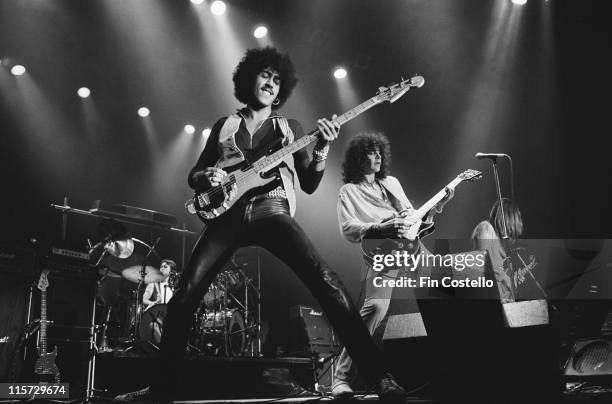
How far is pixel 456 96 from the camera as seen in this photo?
8.16 meters

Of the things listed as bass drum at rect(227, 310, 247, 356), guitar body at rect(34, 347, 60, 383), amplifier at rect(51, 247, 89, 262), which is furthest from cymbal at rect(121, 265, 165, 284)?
guitar body at rect(34, 347, 60, 383)

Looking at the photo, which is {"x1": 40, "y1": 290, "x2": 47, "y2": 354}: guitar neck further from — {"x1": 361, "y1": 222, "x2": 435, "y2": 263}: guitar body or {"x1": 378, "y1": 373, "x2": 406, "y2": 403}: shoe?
{"x1": 378, "y1": 373, "x2": 406, "y2": 403}: shoe

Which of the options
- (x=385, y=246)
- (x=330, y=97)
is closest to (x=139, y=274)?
(x=330, y=97)

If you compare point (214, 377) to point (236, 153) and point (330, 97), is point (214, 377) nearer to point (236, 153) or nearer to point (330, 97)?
point (236, 153)

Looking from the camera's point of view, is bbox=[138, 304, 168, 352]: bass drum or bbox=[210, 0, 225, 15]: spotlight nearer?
bbox=[138, 304, 168, 352]: bass drum

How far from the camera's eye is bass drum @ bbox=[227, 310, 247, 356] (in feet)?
27.8

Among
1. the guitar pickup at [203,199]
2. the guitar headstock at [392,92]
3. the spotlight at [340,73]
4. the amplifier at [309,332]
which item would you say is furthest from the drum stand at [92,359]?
the spotlight at [340,73]

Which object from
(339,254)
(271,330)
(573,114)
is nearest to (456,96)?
(573,114)

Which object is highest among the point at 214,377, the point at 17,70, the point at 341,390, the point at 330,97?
the point at 17,70

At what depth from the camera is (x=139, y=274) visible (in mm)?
8445

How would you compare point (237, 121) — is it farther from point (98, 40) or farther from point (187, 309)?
point (98, 40)

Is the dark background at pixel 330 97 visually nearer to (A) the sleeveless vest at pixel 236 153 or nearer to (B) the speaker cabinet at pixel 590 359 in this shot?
(B) the speaker cabinet at pixel 590 359

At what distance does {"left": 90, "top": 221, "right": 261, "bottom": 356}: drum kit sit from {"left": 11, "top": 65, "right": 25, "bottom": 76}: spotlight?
118 inches

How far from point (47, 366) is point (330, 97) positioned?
602cm
